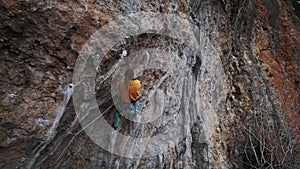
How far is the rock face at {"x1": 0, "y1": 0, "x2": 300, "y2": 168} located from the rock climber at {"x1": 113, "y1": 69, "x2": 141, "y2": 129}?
0.09 metres

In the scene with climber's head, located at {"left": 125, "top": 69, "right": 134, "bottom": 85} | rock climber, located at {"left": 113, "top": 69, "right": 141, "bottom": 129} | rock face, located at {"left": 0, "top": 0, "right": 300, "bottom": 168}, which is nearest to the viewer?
rock face, located at {"left": 0, "top": 0, "right": 300, "bottom": 168}

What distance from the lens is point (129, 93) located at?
3.06 metres

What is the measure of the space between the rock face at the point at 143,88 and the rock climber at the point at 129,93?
9cm

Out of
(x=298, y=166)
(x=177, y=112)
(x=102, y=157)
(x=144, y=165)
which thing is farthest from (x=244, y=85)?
(x=102, y=157)

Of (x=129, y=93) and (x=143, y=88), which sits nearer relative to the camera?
(x=129, y=93)

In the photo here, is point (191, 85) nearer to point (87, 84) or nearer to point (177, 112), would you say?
point (177, 112)

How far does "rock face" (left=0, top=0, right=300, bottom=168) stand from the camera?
2.49m

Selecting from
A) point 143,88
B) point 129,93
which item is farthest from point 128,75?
point 143,88

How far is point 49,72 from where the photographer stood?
260cm

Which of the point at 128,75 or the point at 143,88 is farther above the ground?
the point at 128,75

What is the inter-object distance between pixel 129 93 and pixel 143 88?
460 millimetres

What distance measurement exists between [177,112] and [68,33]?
219 cm

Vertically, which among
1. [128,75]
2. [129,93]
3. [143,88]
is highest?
[128,75]

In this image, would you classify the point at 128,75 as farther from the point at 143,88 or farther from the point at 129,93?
the point at 143,88
